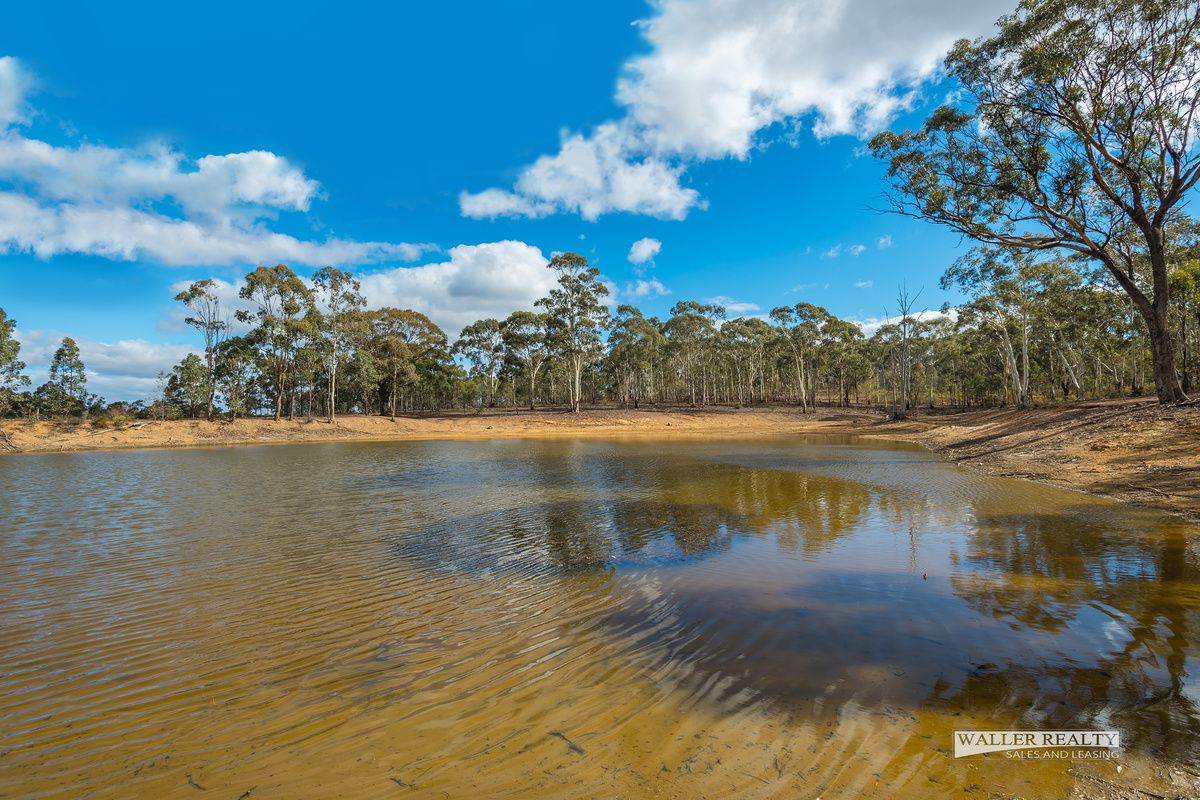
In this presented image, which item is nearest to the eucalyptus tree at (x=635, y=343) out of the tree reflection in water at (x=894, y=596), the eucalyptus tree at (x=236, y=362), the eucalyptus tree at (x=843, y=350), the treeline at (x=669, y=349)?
the treeline at (x=669, y=349)

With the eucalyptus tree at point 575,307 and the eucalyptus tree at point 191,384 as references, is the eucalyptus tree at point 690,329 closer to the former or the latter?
the eucalyptus tree at point 575,307

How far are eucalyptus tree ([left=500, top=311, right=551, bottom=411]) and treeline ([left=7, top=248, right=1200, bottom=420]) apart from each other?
0.70 feet

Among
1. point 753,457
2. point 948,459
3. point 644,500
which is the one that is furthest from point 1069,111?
point 644,500

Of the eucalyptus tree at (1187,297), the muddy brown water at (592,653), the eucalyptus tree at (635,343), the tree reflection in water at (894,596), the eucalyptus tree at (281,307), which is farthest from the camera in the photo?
the eucalyptus tree at (635,343)

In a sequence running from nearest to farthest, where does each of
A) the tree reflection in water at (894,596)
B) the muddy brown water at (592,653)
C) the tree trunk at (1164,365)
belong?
the muddy brown water at (592,653), the tree reflection in water at (894,596), the tree trunk at (1164,365)

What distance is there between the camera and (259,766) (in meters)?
3.01

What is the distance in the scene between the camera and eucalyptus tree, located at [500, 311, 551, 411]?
60688 millimetres

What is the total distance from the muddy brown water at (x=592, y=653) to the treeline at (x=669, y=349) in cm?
2924

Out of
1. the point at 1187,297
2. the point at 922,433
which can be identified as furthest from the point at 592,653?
the point at 1187,297

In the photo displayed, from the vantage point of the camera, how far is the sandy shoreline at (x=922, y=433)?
12234mm

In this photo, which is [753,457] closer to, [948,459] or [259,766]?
[948,459]

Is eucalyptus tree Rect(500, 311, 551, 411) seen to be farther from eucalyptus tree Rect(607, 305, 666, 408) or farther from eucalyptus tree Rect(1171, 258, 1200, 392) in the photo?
eucalyptus tree Rect(1171, 258, 1200, 392)

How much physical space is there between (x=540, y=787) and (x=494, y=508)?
9494mm

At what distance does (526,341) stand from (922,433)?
44.9 metres
